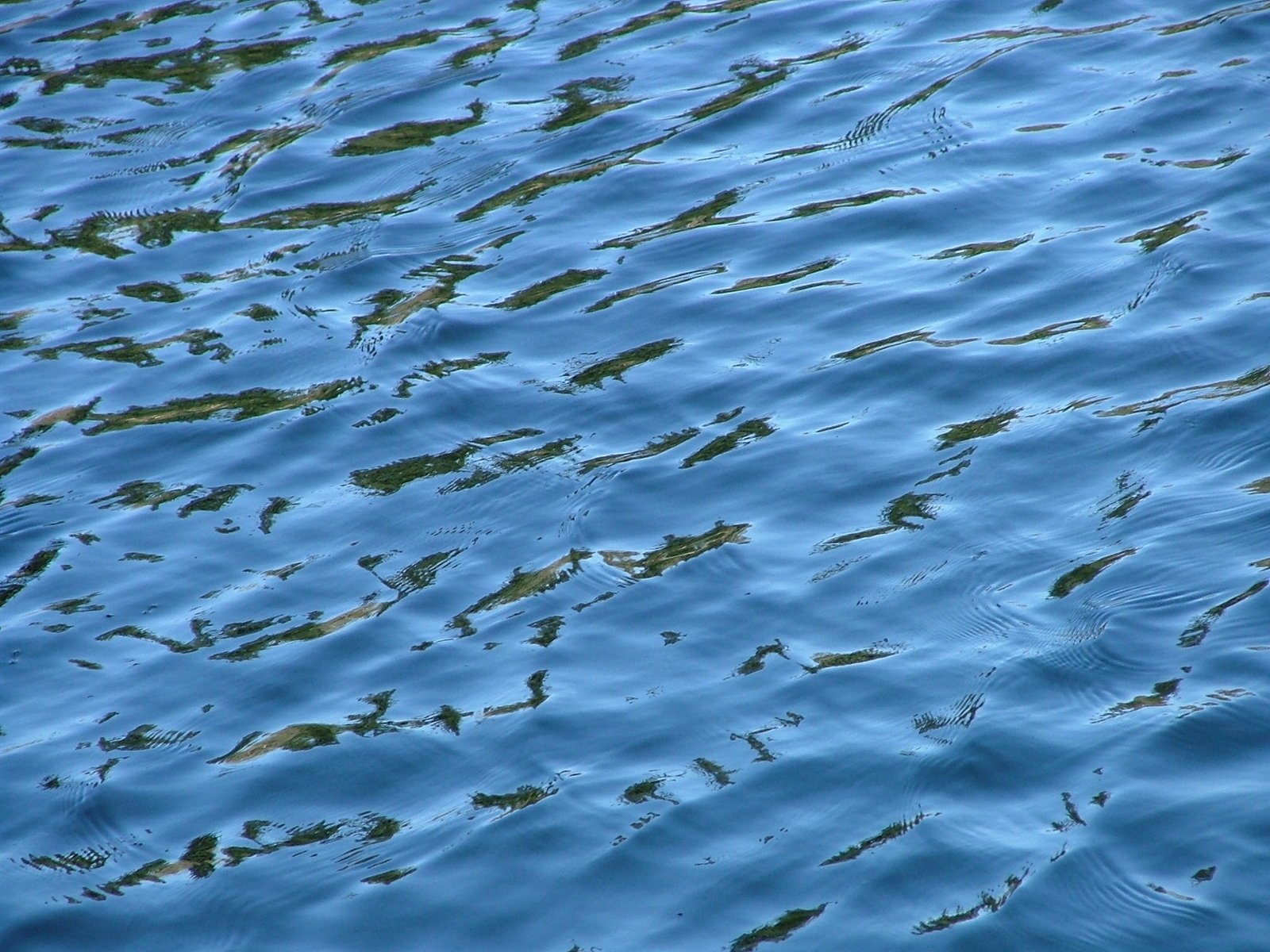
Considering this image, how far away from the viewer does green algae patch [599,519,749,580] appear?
416 centimetres

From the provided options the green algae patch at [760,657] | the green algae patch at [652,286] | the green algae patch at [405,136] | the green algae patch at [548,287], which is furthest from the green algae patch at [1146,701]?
the green algae patch at [405,136]

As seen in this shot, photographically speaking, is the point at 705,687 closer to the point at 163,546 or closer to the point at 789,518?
the point at 789,518

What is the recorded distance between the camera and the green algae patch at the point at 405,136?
7035 millimetres

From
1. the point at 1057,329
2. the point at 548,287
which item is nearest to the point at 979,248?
the point at 1057,329

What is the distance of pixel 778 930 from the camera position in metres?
2.98

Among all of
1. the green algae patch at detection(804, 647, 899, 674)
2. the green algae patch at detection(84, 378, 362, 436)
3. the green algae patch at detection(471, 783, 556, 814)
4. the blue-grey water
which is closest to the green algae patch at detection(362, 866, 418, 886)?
the blue-grey water

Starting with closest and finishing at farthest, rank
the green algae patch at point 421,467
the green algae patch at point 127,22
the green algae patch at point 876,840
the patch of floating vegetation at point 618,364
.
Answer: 1. the green algae patch at point 876,840
2. the green algae patch at point 421,467
3. the patch of floating vegetation at point 618,364
4. the green algae patch at point 127,22

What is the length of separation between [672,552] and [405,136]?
3.75 meters

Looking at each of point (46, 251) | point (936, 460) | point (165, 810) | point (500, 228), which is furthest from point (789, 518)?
point (46, 251)

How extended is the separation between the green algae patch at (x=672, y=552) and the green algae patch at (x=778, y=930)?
4.33ft

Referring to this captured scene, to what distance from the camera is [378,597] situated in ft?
13.8

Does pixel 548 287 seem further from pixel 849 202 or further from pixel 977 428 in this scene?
pixel 977 428

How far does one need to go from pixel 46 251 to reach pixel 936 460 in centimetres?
436

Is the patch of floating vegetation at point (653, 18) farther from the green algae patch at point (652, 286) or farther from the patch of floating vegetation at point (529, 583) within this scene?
the patch of floating vegetation at point (529, 583)
